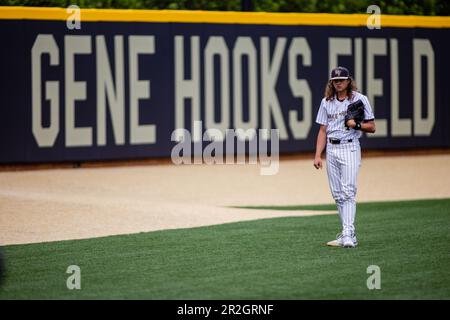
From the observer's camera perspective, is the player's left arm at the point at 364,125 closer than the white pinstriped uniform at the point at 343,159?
Yes

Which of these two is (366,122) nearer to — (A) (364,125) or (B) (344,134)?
(A) (364,125)

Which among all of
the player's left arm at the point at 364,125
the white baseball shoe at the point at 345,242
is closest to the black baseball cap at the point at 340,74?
the player's left arm at the point at 364,125

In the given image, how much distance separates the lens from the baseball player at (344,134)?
967cm

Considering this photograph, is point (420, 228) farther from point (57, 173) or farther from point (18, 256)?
point (57, 173)

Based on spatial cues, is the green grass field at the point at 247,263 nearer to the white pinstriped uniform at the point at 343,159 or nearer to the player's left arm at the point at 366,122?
the white pinstriped uniform at the point at 343,159

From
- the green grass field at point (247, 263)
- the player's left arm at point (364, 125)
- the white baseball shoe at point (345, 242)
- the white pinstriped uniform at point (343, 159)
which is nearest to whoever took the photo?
the green grass field at point (247, 263)

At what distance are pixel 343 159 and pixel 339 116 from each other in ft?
1.40

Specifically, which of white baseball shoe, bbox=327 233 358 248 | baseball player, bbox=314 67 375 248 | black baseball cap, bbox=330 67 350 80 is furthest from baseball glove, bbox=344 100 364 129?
white baseball shoe, bbox=327 233 358 248

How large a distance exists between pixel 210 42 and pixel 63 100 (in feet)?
10.5

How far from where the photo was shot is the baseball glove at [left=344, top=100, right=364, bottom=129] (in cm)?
963

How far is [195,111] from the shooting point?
19344 millimetres

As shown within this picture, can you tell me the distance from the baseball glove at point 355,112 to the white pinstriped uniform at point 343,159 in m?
0.05

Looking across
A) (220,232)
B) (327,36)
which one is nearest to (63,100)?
(327,36)

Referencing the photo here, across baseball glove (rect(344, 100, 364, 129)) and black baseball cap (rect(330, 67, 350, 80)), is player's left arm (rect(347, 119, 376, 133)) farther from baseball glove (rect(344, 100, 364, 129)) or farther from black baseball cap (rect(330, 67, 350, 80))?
black baseball cap (rect(330, 67, 350, 80))
